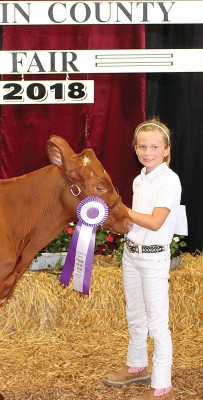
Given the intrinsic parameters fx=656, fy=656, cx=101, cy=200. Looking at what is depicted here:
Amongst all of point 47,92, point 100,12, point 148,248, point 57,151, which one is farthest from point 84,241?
point 100,12

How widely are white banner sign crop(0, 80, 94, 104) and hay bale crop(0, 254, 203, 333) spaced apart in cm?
140

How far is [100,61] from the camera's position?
5305mm

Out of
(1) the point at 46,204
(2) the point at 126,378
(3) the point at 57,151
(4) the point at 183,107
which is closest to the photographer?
(3) the point at 57,151

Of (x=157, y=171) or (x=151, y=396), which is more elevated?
(x=157, y=171)

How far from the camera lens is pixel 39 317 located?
4758 millimetres

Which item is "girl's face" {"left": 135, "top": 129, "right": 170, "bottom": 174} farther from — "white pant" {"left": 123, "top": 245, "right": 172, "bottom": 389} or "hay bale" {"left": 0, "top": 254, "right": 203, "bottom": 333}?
"hay bale" {"left": 0, "top": 254, "right": 203, "bottom": 333}

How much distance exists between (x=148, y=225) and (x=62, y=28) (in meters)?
2.64

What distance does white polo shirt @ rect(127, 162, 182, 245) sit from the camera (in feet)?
11.0

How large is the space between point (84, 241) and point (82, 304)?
5.11 feet

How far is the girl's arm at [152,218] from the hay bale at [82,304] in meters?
1.60

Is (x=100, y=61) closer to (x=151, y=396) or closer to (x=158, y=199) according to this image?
(x=158, y=199)

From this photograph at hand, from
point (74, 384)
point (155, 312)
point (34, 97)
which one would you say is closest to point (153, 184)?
point (155, 312)

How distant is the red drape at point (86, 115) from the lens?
538 centimetres

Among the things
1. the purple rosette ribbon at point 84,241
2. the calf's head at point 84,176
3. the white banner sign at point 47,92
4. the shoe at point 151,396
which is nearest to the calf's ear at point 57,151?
the calf's head at point 84,176
